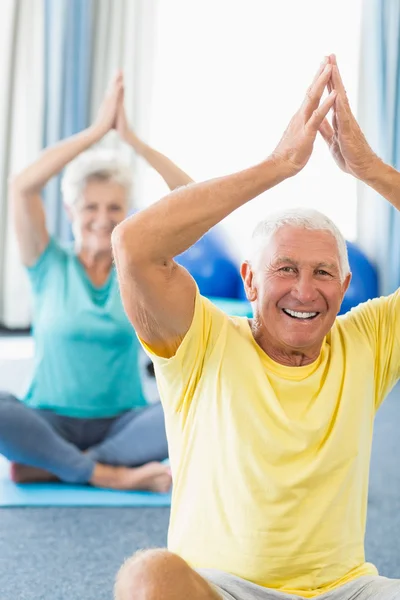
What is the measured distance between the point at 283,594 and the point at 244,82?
473 cm

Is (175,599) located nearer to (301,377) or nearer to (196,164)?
(301,377)

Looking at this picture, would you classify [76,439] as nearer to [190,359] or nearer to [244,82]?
[190,359]

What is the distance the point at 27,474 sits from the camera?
9.43 ft

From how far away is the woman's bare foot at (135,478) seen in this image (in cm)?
284

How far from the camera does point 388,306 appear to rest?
Answer: 5.54ft

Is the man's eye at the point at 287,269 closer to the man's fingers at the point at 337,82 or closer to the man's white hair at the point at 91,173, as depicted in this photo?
the man's fingers at the point at 337,82

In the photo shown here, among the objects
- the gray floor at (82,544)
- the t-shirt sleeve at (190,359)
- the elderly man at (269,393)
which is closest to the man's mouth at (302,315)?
the elderly man at (269,393)

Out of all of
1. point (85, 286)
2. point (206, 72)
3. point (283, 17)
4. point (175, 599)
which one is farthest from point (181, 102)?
point (175, 599)

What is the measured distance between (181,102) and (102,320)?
10.9 ft

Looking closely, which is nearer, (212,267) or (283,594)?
(283,594)

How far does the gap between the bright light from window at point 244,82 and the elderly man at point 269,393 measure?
4.17 metres

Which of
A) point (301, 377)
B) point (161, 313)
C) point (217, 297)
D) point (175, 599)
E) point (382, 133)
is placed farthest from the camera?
point (382, 133)

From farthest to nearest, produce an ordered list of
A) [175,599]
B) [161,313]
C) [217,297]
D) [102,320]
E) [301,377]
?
[217,297]
[102,320]
[301,377]
[161,313]
[175,599]

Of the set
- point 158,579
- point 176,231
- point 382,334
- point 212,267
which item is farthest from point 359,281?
point 158,579
